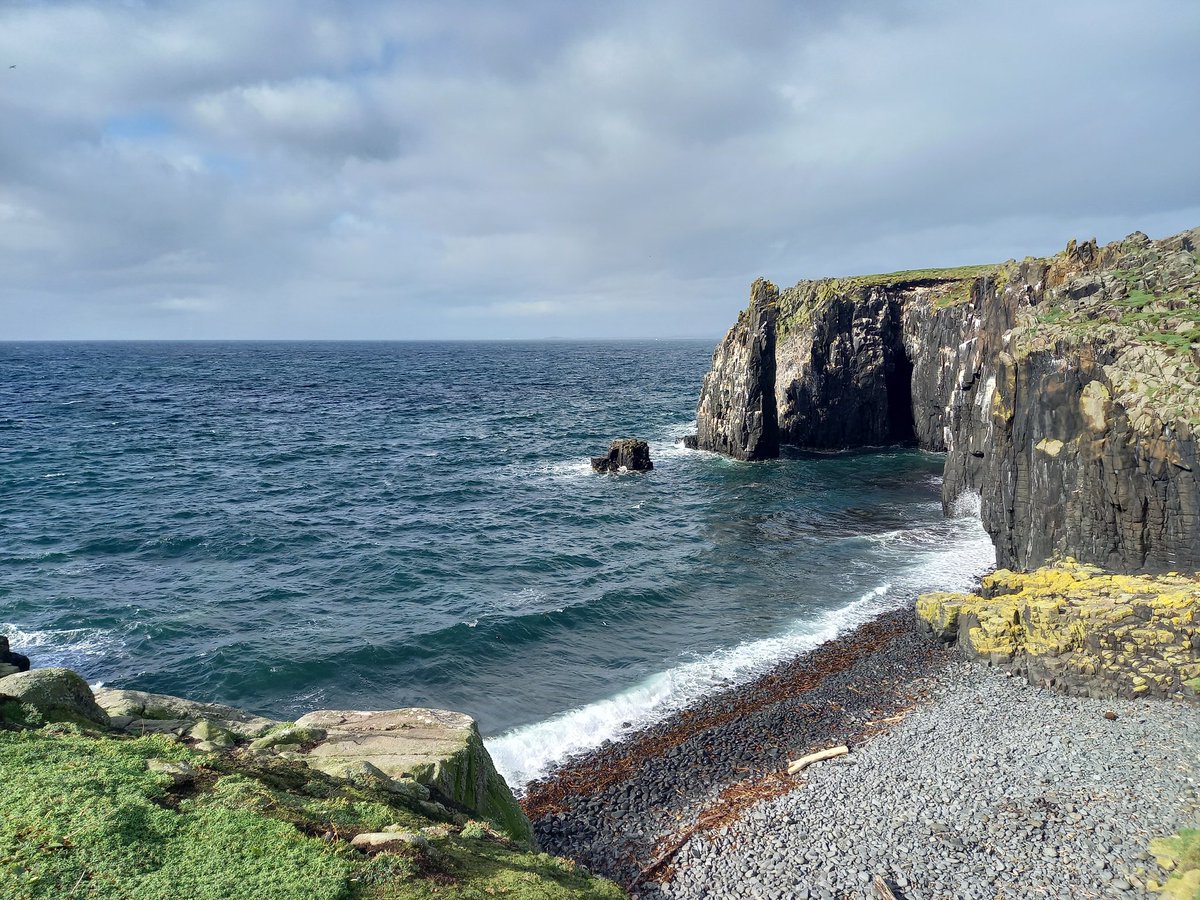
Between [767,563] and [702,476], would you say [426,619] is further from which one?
[702,476]

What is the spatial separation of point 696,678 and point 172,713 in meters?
20.2

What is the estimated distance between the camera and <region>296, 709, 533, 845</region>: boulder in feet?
46.0

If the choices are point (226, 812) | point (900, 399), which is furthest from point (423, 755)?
point (900, 399)

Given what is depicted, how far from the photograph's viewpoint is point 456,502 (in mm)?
54562

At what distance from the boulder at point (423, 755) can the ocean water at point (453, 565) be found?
300 inches

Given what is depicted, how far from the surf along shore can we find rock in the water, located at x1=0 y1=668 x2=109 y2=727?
11751 mm

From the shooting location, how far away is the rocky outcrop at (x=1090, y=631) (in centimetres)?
2347

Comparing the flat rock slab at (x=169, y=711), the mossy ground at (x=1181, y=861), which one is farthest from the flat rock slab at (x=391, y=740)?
the mossy ground at (x=1181, y=861)

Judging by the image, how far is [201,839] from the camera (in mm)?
9734

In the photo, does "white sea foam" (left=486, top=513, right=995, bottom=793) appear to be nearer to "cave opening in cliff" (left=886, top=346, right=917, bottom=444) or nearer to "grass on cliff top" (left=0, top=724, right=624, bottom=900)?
"grass on cliff top" (left=0, top=724, right=624, bottom=900)

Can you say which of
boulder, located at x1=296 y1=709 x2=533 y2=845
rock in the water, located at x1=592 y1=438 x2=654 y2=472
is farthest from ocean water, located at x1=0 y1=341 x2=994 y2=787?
boulder, located at x1=296 y1=709 x2=533 y2=845

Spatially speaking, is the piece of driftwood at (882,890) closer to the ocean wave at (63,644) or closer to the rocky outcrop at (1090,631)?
the rocky outcrop at (1090,631)

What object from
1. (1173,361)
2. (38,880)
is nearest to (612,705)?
(38,880)

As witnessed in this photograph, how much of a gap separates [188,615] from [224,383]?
405 feet
